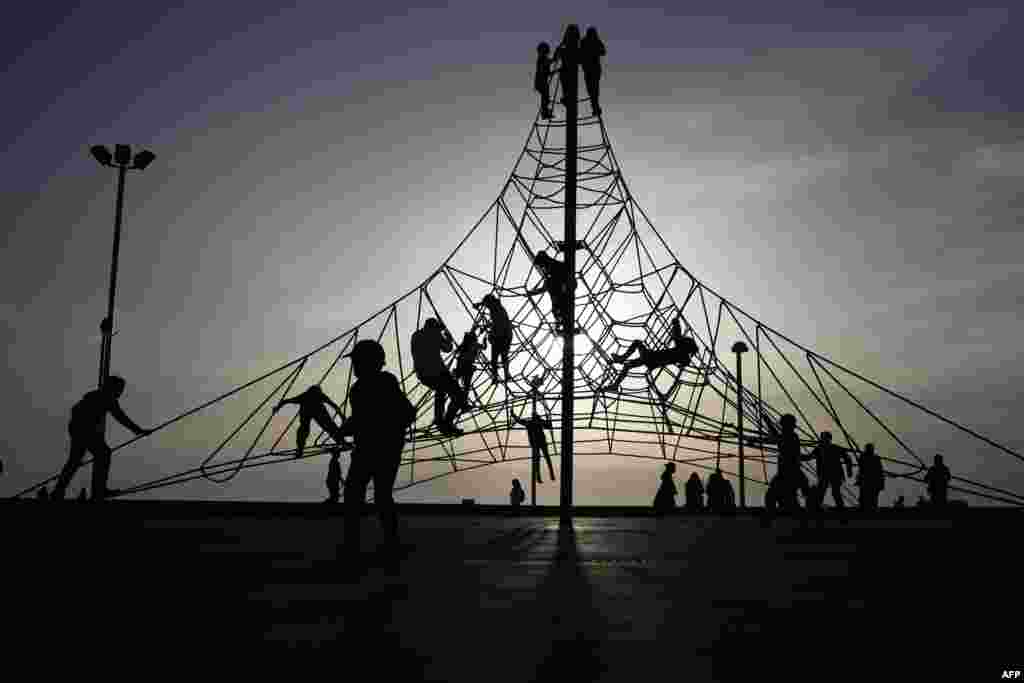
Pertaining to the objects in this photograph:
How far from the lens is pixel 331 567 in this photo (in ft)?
23.4

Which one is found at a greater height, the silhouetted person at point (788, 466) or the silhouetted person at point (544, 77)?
the silhouetted person at point (544, 77)

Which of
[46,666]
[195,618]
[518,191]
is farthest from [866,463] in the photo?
[46,666]

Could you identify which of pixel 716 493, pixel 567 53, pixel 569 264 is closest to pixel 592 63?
pixel 567 53

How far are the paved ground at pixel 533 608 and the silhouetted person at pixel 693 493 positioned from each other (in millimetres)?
15637

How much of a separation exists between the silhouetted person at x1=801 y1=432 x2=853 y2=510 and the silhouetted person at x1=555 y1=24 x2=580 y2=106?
21.7 feet

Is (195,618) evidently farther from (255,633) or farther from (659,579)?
(659,579)

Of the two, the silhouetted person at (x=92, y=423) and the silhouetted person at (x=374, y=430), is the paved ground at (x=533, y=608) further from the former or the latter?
the silhouetted person at (x=92, y=423)

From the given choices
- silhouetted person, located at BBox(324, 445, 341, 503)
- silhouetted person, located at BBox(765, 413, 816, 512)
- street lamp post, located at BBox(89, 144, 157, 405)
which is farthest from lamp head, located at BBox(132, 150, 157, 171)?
silhouetted person, located at BBox(765, 413, 816, 512)

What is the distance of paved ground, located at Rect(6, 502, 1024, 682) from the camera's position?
3.57m

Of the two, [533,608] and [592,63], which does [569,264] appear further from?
[533,608]

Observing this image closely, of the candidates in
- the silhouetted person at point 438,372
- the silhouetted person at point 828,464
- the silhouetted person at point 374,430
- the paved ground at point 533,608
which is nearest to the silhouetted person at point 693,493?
the silhouetted person at point 828,464

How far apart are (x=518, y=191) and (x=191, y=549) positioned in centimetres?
850

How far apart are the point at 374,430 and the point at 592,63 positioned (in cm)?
996

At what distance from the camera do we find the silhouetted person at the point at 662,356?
14.1 metres
